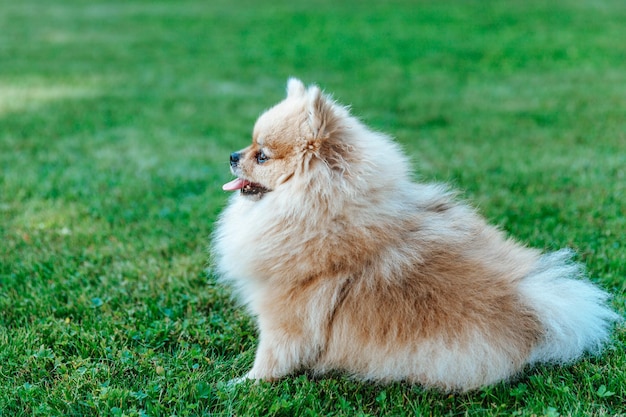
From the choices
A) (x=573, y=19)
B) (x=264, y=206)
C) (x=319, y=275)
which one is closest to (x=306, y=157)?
(x=264, y=206)

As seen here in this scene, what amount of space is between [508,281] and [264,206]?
1.17 metres

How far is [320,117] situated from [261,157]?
0.40m

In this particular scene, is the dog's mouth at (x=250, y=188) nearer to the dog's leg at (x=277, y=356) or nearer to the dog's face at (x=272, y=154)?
the dog's face at (x=272, y=154)

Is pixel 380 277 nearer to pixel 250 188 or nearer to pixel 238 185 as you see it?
pixel 250 188

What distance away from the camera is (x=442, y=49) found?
11430 mm

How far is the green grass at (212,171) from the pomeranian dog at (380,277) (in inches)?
7.6

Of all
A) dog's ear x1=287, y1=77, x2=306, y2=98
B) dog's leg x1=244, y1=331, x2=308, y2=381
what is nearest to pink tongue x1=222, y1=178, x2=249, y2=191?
dog's ear x1=287, y1=77, x2=306, y2=98

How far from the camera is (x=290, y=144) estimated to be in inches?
114

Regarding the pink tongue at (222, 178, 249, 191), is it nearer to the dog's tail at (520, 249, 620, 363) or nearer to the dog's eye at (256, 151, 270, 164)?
the dog's eye at (256, 151, 270, 164)

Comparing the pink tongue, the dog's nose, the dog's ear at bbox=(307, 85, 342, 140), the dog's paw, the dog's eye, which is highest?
the dog's ear at bbox=(307, 85, 342, 140)

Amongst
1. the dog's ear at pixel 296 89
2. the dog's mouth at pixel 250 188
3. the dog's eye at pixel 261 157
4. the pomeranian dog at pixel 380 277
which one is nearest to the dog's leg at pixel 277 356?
the pomeranian dog at pixel 380 277

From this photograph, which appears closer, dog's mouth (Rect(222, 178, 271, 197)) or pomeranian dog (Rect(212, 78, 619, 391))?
pomeranian dog (Rect(212, 78, 619, 391))

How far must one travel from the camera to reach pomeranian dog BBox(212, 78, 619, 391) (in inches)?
103

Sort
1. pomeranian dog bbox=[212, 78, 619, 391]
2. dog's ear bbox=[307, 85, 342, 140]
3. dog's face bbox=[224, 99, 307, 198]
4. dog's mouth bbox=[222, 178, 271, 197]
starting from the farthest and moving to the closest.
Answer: dog's mouth bbox=[222, 178, 271, 197] → dog's face bbox=[224, 99, 307, 198] → dog's ear bbox=[307, 85, 342, 140] → pomeranian dog bbox=[212, 78, 619, 391]
